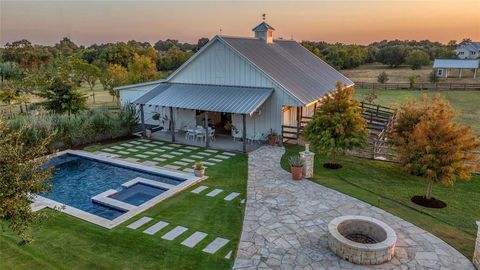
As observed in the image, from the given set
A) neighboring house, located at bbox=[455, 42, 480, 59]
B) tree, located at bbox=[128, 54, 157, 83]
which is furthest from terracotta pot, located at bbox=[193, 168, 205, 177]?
neighboring house, located at bbox=[455, 42, 480, 59]

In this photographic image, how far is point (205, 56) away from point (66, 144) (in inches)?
359

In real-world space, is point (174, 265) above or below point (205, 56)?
below

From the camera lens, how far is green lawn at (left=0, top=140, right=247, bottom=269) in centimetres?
778

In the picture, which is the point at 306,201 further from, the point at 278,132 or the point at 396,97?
the point at 396,97

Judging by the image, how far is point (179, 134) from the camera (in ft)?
68.3

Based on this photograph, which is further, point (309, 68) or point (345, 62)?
point (345, 62)

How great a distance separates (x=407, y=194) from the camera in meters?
11.6

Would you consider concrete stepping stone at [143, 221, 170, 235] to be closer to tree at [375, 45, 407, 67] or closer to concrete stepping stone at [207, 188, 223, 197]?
concrete stepping stone at [207, 188, 223, 197]

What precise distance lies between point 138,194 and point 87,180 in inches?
107

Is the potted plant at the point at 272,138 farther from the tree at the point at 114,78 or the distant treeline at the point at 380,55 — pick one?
the distant treeline at the point at 380,55

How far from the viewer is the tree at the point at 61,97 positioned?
2073cm

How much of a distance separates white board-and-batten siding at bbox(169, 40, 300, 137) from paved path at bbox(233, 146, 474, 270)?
234 inches

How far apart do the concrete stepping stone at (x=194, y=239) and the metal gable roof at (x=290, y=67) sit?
10.4 meters

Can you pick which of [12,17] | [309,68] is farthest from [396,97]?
[12,17]
